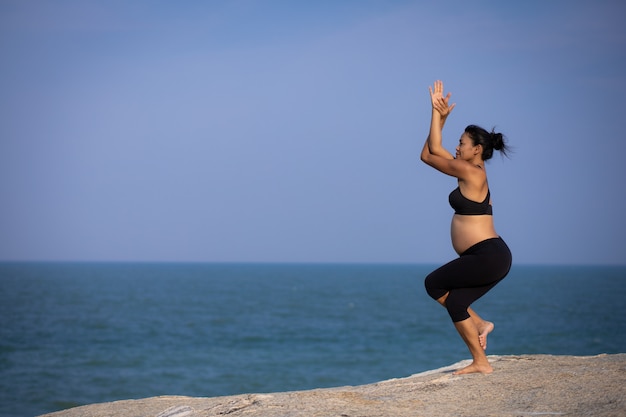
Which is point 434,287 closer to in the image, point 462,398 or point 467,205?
point 467,205

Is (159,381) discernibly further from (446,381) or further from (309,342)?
(446,381)

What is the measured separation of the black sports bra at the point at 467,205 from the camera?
19.7 feet

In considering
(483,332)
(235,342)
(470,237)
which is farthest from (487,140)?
(235,342)

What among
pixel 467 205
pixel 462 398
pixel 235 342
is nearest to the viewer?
pixel 462 398

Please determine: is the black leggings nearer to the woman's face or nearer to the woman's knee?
the woman's knee

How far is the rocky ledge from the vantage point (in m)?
4.98

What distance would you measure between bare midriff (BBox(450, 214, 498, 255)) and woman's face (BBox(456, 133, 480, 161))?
0.49m

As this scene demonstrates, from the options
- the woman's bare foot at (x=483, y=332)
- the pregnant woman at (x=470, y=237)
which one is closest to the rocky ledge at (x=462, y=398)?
the woman's bare foot at (x=483, y=332)

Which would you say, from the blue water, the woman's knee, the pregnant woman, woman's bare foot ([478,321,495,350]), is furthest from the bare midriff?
the blue water

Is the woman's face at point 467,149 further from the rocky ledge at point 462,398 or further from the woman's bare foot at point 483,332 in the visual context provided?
the rocky ledge at point 462,398

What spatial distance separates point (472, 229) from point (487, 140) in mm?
752

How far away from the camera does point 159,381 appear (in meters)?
23.7

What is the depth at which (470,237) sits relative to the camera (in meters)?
6.08

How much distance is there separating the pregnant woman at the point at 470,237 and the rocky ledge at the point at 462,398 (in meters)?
0.41
